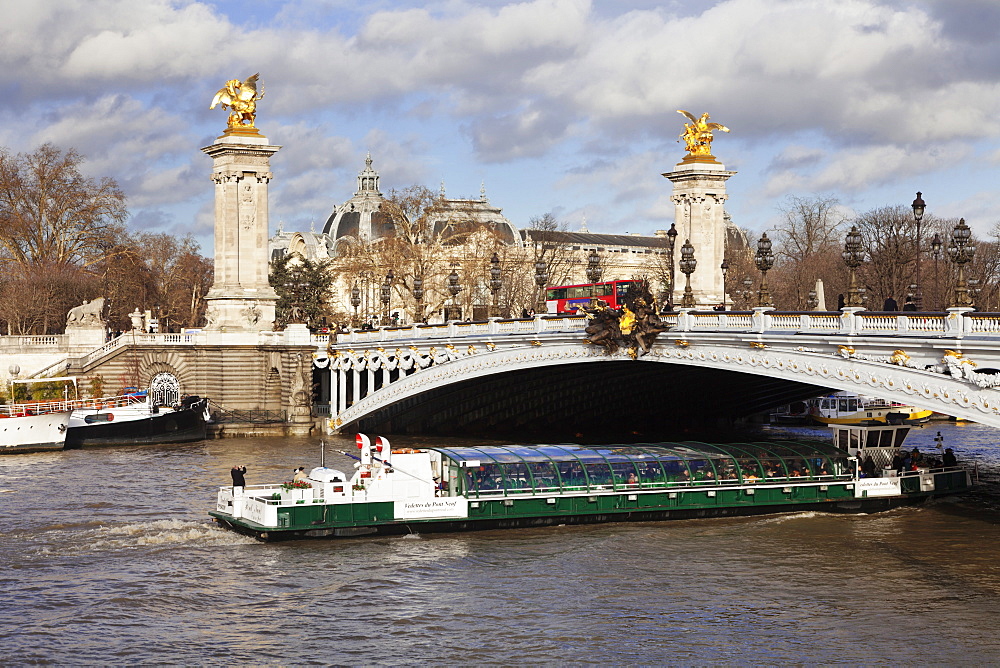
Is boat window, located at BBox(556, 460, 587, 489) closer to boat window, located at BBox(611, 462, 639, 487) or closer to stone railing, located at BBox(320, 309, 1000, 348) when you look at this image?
boat window, located at BBox(611, 462, 639, 487)

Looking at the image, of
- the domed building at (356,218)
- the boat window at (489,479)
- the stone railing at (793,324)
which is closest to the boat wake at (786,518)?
the stone railing at (793,324)

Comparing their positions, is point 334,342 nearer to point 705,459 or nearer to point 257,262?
point 257,262

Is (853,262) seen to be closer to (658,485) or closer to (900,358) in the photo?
(900,358)

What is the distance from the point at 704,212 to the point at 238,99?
22574 mm

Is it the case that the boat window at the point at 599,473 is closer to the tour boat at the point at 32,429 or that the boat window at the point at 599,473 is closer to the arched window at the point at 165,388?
the tour boat at the point at 32,429

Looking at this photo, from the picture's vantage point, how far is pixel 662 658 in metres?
25.2

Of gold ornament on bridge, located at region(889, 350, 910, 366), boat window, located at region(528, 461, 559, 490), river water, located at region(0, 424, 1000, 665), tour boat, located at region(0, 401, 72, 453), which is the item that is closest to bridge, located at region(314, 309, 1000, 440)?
gold ornament on bridge, located at region(889, 350, 910, 366)

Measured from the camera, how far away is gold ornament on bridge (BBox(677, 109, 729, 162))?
201 ft

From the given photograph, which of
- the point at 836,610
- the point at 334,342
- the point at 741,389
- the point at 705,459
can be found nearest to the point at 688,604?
the point at 836,610

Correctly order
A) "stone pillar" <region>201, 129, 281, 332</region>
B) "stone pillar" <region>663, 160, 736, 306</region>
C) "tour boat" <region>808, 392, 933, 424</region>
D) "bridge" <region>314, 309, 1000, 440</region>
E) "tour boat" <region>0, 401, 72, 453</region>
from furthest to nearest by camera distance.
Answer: "tour boat" <region>808, 392, 933, 424</region> < "stone pillar" <region>201, 129, 281, 332</region> < "stone pillar" <region>663, 160, 736, 306</region> < "tour boat" <region>0, 401, 72, 453</region> < "bridge" <region>314, 309, 1000, 440</region>

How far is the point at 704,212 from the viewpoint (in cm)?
6150

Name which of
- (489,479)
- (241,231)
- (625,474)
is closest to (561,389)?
(241,231)

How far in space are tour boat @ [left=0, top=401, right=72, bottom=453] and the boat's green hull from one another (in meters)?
20.7

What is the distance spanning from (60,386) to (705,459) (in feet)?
121
